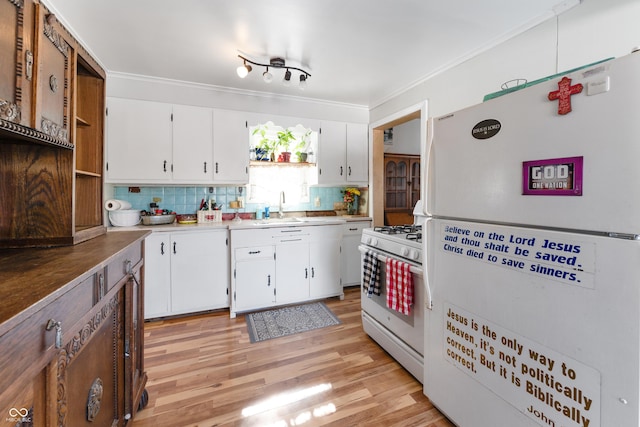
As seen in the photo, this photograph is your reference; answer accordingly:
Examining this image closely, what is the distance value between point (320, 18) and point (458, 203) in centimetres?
155

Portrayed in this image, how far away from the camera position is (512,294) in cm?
121

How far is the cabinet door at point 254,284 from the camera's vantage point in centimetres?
295

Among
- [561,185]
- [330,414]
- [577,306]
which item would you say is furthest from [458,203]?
[330,414]

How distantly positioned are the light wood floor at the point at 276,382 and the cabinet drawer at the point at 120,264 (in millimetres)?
927

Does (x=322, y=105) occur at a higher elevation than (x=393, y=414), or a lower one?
higher

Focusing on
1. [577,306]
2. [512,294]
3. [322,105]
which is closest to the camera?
[577,306]

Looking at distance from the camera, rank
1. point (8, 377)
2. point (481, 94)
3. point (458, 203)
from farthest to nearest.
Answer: point (481, 94) → point (458, 203) → point (8, 377)

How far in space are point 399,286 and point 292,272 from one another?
150 cm

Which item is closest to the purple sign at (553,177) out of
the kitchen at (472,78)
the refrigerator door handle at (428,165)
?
the refrigerator door handle at (428,165)

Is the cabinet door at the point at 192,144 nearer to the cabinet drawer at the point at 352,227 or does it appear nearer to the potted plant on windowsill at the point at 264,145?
the potted plant on windowsill at the point at 264,145

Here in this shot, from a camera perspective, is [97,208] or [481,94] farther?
[481,94]

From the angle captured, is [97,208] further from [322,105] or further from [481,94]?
[481,94]

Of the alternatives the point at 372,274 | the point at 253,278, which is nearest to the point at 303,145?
the point at 253,278

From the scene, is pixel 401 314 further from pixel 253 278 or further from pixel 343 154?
pixel 343 154
